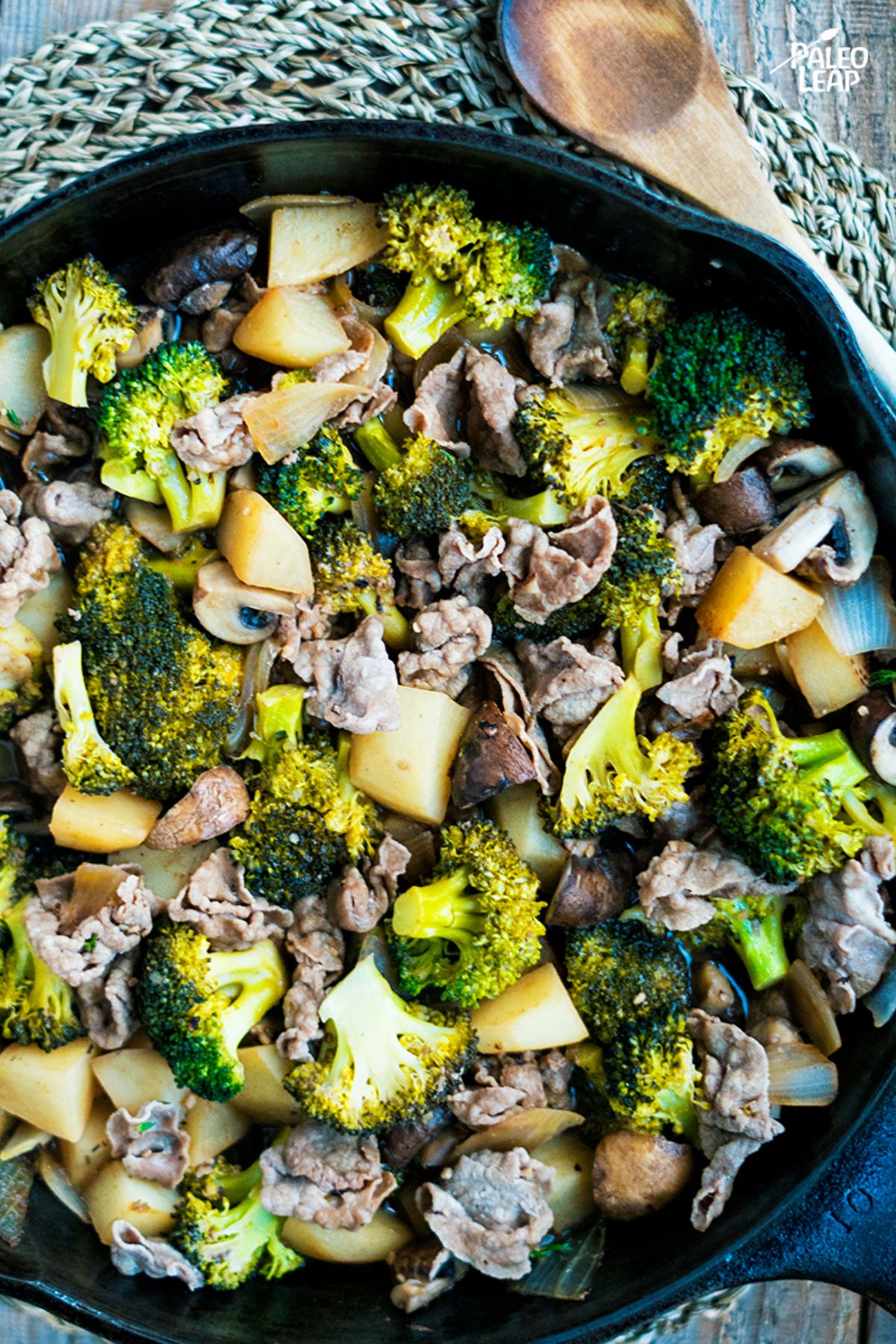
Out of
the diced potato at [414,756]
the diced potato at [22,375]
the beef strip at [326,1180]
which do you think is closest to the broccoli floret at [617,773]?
the diced potato at [414,756]

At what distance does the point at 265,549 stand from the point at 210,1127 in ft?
5.08

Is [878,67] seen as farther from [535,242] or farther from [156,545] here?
[156,545]

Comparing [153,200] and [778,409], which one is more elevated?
[153,200]

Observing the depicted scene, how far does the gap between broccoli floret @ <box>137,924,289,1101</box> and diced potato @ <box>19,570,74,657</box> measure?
807 mm

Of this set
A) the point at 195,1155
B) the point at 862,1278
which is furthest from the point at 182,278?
the point at 862,1278

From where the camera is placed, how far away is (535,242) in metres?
2.79

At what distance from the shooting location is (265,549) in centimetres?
272

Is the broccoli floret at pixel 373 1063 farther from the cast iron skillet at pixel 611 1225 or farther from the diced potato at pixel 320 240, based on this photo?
the diced potato at pixel 320 240

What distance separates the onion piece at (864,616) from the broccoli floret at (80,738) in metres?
1.82

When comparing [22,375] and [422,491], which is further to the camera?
[22,375]

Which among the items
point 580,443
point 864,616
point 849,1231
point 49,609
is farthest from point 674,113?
point 849,1231

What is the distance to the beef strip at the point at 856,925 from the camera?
2.72 m

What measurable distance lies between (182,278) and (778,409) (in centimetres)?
151

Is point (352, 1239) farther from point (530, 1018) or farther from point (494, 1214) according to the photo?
point (530, 1018)
